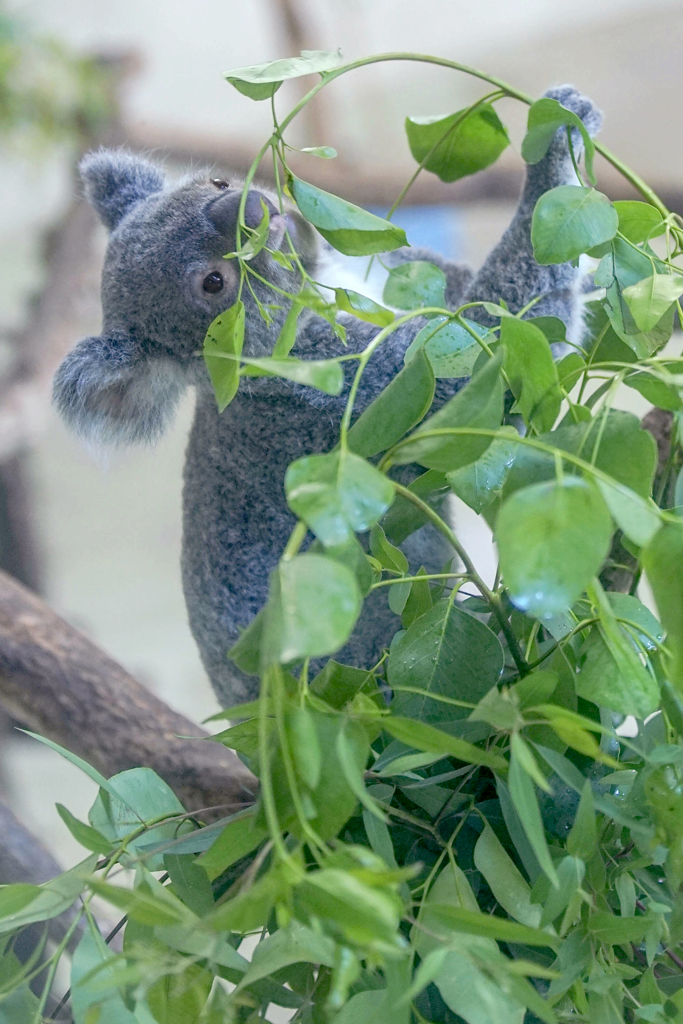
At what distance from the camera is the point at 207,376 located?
3.90 ft

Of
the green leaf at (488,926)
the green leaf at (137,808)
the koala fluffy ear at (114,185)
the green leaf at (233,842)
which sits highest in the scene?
the koala fluffy ear at (114,185)

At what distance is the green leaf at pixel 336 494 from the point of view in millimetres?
351

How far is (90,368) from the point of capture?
44.9 inches

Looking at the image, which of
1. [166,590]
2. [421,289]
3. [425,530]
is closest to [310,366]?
[421,289]

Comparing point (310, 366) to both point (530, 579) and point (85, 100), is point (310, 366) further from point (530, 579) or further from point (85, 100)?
point (85, 100)

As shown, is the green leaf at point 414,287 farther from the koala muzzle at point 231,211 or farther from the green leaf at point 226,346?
the koala muzzle at point 231,211

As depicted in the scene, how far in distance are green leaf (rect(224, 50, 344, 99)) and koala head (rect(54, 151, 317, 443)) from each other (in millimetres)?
492

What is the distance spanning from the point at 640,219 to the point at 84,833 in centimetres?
57

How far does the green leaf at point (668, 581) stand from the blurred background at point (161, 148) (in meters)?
1.03

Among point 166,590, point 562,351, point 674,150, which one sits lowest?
point 166,590

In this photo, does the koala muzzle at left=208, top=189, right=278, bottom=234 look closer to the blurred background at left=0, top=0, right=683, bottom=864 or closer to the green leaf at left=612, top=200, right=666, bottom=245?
the blurred background at left=0, top=0, right=683, bottom=864

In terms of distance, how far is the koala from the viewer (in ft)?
3.72

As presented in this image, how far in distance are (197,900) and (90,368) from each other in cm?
74

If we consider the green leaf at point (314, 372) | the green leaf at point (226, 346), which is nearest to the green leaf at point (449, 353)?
the green leaf at point (226, 346)
